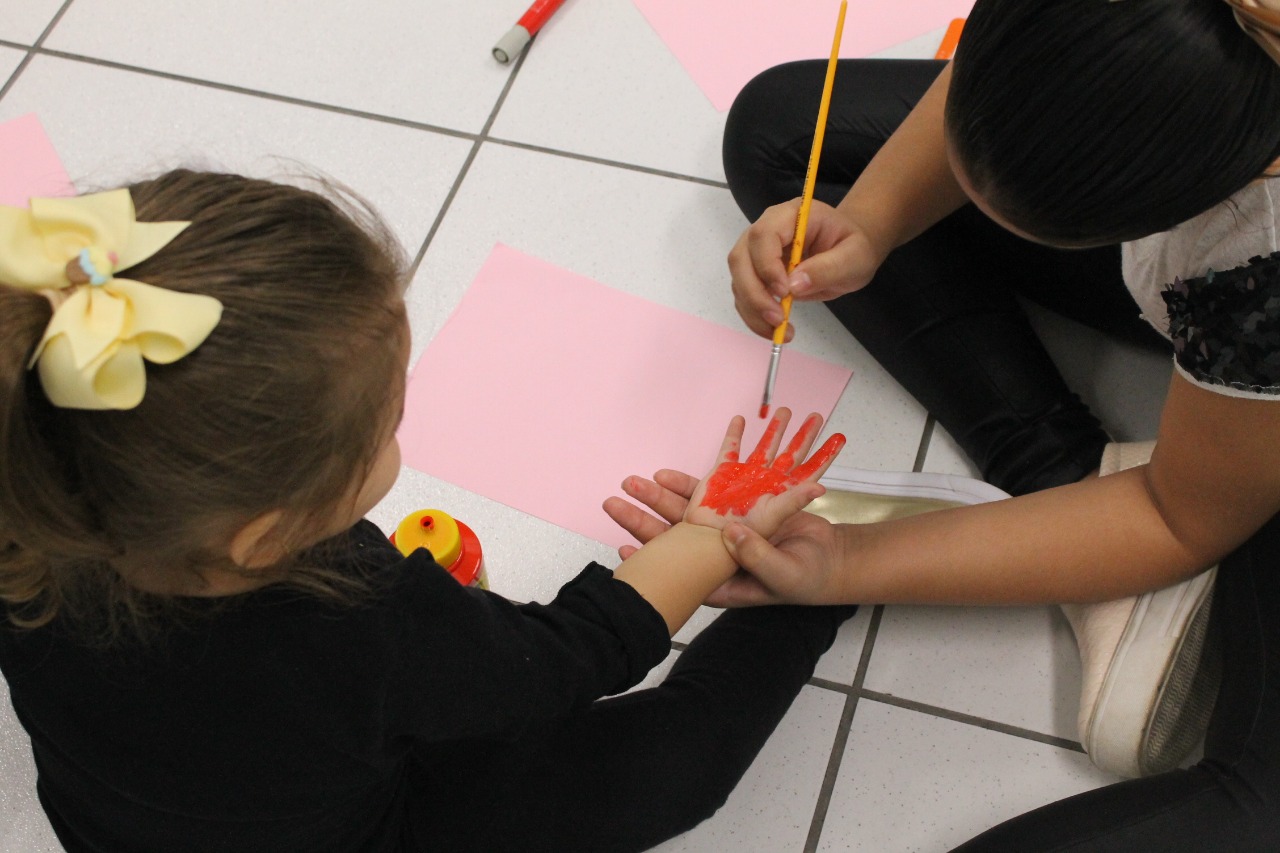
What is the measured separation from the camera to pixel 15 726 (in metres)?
0.85

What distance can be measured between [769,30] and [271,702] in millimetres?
919

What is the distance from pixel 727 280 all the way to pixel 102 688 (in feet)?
2.21

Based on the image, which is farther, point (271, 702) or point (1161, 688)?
point (1161, 688)

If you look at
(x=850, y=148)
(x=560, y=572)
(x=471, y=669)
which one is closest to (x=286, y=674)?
(x=471, y=669)

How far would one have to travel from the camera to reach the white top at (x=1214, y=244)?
58 cm

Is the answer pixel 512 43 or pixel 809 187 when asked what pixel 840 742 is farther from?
pixel 512 43

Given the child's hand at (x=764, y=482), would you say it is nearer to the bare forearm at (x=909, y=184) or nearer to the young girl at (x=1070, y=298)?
the young girl at (x=1070, y=298)

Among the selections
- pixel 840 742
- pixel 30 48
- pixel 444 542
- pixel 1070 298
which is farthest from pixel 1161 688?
pixel 30 48

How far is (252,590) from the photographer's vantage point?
533 millimetres

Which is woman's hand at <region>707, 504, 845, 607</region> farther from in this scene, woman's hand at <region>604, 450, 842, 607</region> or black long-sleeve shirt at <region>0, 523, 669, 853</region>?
black long-sleeve shirt at <region>0, 523, 669, 853</region>

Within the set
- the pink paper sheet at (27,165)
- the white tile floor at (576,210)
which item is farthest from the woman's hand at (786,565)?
the pink paper sheet at (27,165)

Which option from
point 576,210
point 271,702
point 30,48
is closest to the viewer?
point 271,702

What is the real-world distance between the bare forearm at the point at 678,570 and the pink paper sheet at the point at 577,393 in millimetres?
155

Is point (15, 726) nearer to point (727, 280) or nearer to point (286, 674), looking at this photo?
point (286, 674)
